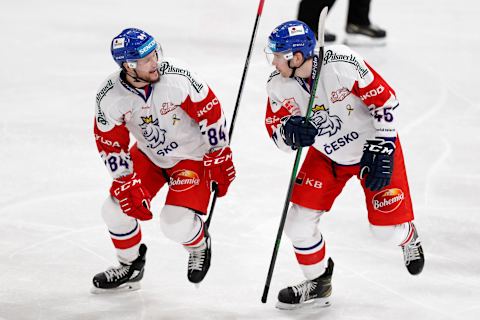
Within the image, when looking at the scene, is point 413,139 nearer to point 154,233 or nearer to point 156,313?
point 154,233

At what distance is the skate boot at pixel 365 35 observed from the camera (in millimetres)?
7559

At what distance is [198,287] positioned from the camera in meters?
3.71

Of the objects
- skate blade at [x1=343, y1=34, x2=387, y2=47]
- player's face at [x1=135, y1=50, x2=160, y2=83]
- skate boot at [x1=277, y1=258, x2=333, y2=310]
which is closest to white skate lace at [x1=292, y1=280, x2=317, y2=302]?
skate boot at [x1=277, y1=258, x2=333, y2=310]

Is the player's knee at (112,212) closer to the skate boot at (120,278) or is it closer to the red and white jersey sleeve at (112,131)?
the red and white jersey sleeve at (112,131)

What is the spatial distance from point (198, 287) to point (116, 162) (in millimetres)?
609

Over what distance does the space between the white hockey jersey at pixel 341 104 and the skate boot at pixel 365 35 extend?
13.7ft

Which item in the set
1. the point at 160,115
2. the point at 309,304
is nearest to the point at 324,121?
the point at 160,115

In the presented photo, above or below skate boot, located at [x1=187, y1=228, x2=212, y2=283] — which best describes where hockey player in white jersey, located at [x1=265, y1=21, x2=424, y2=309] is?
above

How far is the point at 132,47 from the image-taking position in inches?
130

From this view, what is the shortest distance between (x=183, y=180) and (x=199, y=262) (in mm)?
319

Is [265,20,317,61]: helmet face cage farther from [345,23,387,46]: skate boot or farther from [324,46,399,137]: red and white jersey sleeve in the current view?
[345,23,387,46]: skate boot

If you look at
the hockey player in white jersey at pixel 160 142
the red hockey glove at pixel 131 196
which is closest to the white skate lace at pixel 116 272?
the hockey player in white jersey at pixel 160 142

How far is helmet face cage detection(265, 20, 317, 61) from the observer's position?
328cm

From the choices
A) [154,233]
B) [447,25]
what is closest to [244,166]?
[154,233]
